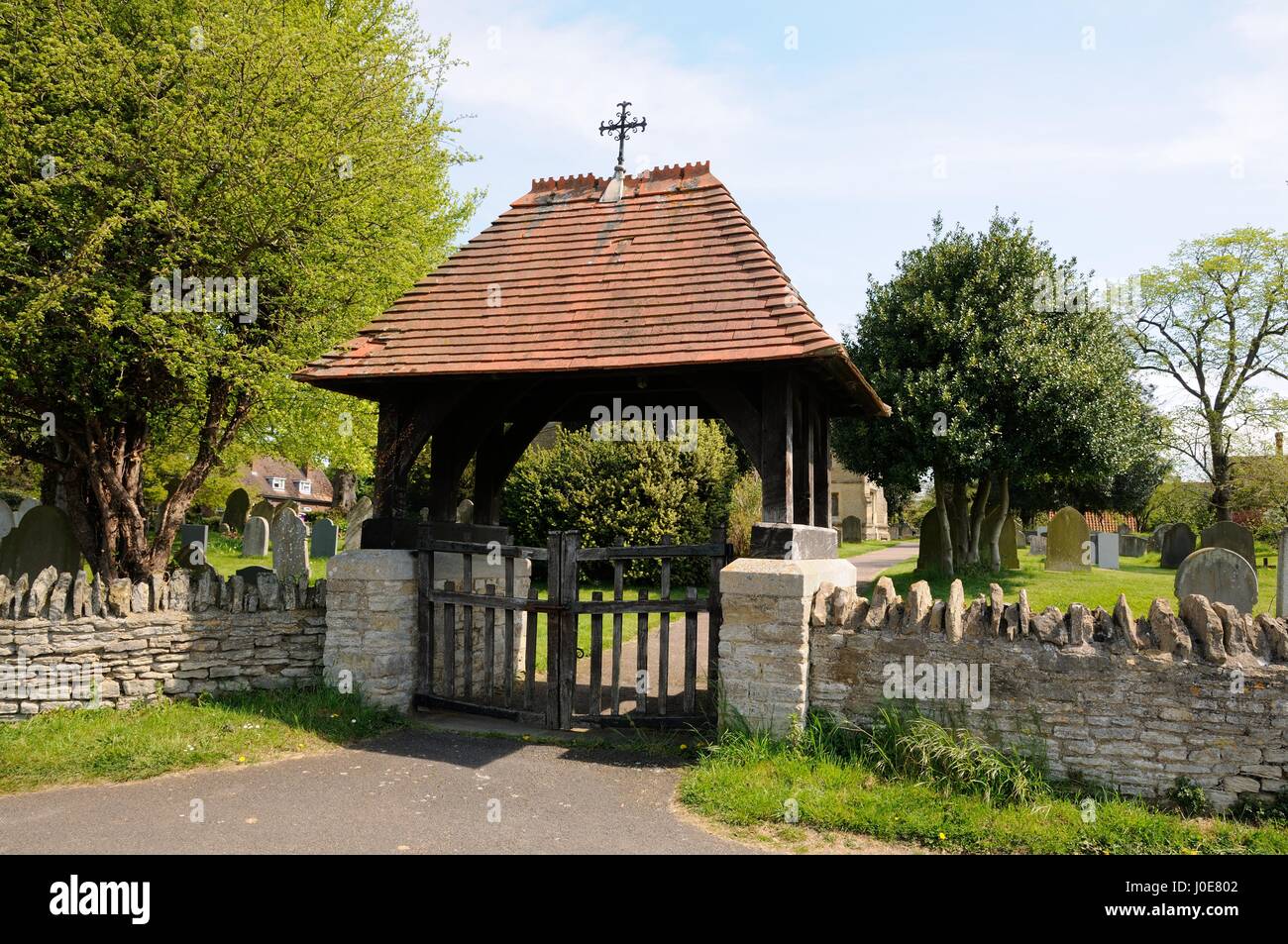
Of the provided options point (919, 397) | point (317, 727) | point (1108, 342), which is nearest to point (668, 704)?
point (317, 727)

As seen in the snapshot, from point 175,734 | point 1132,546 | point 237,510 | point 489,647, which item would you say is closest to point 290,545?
point 175,734

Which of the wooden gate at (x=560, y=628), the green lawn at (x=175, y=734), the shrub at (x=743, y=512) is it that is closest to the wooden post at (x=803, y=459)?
the wooden gate at (x=560, y=628)

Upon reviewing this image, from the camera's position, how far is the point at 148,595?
686 cm

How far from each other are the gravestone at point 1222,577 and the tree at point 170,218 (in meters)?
10.4

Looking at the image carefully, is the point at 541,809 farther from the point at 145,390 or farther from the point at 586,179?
the point at 145,390

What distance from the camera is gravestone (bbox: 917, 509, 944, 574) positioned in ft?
53.2

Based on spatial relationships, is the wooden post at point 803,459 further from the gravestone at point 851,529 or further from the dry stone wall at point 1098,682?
the gravestone at point 851,529

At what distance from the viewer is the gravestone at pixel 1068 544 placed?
1800 cm

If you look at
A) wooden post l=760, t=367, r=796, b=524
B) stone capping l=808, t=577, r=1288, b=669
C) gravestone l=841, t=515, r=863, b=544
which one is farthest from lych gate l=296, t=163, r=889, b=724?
gravestone l=841, t=515, r=863, b=544

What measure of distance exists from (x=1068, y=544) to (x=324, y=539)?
665 inches

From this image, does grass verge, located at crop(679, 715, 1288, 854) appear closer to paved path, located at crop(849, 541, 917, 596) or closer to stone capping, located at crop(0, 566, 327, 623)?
stone capping, located at crop(0, 566, 327, 623)

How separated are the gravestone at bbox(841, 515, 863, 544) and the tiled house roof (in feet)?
97.7

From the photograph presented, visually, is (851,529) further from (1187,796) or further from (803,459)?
(1187,796)

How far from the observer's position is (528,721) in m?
6.84
